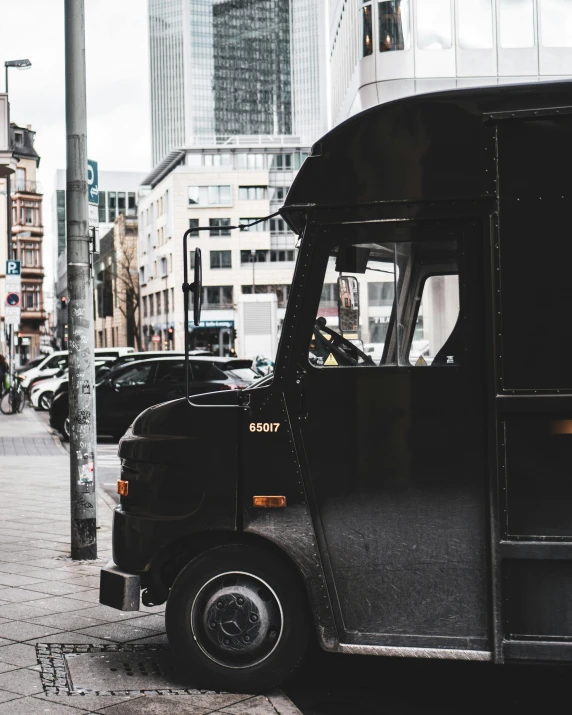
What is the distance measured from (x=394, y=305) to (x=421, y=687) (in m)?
1.93

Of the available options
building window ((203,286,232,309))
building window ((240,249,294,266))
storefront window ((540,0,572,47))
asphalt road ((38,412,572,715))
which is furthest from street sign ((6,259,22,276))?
building window ((240,249,294,266))

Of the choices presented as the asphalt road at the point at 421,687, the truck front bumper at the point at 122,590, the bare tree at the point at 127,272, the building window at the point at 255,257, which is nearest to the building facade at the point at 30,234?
the bare tree at the point at 127,272

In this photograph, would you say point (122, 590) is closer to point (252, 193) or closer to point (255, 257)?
point (255, 257)

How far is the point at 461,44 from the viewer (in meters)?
30.1

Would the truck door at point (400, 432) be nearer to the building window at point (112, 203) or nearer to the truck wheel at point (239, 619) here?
the truck wheel at point (239, 619)

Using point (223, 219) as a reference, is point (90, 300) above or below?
below

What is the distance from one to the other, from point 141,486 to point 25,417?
2443 centimetres

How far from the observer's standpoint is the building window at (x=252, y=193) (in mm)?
93312

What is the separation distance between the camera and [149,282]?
101 meters

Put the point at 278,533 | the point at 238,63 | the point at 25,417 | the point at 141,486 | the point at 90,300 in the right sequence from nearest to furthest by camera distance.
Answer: the point at 278,533 → the point at 141,486 → the point at 90,300 → the point at 25,417 → the point at 238,63

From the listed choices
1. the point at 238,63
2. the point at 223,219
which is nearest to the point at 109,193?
the point at 238,63

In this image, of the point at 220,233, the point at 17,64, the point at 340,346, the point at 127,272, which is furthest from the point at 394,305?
the point at 220,233

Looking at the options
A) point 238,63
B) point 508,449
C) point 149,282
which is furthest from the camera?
point 238,63

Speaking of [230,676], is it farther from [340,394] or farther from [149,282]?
[149,282]
